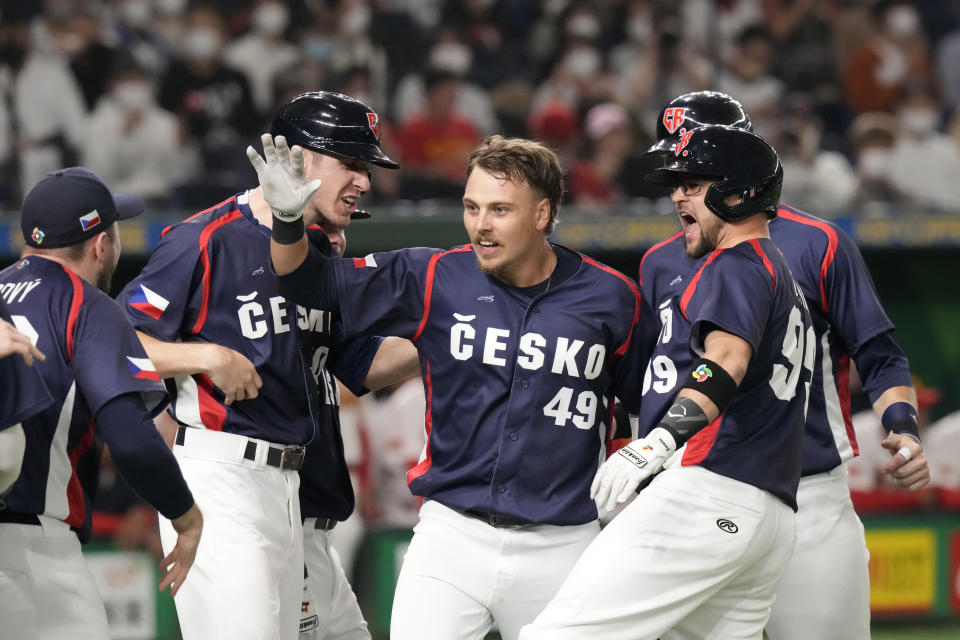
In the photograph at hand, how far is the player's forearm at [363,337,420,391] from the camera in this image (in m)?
4.21

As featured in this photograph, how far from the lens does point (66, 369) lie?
342cm

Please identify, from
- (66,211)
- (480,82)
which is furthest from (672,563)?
(480,82)

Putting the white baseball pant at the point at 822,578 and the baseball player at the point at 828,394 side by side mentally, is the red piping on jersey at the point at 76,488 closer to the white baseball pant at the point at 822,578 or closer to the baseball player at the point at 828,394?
the baseball player at the point at 828,394

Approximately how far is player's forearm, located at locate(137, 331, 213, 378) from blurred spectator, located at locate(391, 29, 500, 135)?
582cm

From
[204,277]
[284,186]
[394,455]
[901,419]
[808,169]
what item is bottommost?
[394,455]

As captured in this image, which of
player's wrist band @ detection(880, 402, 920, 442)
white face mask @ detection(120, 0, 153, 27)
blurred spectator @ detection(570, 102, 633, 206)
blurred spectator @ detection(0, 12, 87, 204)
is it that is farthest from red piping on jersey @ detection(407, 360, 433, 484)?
white face mask @ detection(120, 0, 153, 27)

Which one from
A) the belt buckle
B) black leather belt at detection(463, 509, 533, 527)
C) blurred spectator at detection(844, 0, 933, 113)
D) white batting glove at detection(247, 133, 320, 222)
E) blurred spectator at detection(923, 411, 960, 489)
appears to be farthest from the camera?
blurred spectator at detection(844, 0, 933, 113)

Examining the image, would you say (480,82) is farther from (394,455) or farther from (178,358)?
(178,358)

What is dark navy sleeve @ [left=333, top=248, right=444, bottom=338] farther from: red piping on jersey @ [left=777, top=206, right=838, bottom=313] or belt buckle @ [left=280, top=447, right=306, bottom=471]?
red piping on jersey @ [left=777, top=206, right=838, bottom=313]

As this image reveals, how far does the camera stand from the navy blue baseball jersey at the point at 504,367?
12.2ft

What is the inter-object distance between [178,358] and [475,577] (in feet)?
3.62

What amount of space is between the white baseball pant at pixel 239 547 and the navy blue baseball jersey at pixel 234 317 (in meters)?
0.11

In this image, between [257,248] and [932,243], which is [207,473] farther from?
[932,243]

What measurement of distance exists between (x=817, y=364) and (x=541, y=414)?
42.3 inches
